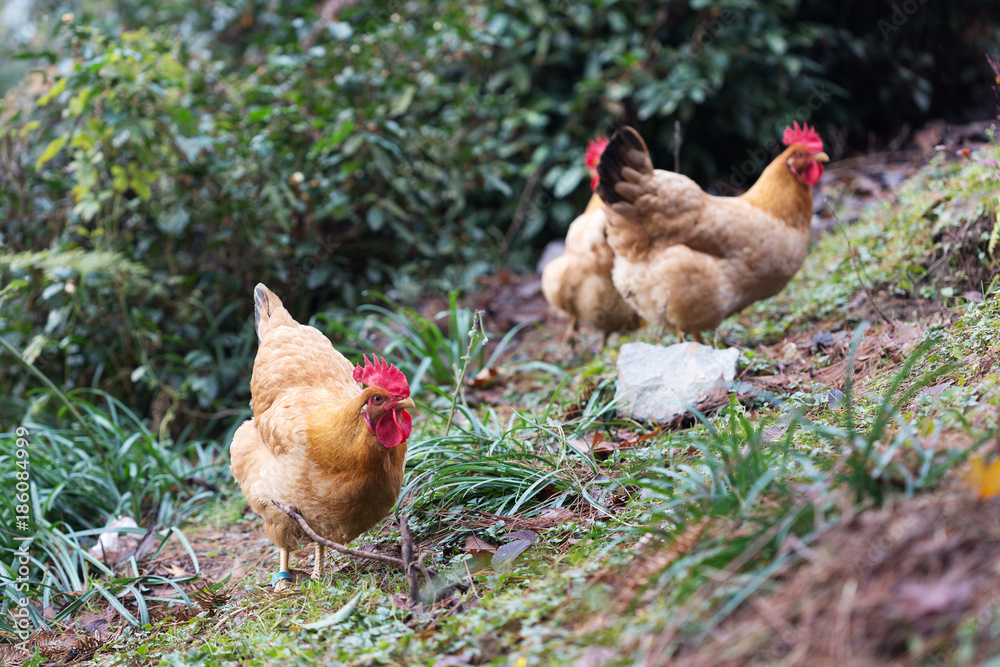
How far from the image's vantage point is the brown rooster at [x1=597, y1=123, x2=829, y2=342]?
4492 mm

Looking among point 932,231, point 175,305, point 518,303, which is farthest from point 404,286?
point 932,231

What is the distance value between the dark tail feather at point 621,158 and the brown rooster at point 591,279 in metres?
0.51

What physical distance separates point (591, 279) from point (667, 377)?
5.51ft

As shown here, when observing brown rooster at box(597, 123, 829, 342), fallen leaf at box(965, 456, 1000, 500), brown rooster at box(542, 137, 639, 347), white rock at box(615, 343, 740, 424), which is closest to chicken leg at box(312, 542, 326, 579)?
white rock at box(615, 343, 740, 424)

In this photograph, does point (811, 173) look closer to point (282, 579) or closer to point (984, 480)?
point (984, 480)

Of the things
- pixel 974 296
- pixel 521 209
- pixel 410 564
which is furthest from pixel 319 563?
pixel 521 209

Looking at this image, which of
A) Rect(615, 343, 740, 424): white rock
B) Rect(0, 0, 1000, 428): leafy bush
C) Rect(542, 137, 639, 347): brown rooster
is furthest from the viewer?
Rect(0, 0, 1000, 428): leafy bush

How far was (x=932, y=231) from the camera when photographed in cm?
441

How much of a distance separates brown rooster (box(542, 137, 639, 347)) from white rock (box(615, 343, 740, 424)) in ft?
4.52

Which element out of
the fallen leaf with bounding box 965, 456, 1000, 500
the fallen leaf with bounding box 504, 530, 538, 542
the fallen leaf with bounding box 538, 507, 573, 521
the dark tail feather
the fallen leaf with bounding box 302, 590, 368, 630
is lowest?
the fallen leaf with bounding box 538, 507, 573, 521

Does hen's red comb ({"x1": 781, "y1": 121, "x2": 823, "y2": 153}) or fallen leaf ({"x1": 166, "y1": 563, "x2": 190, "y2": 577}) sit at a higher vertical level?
hen's red comb ({"x1": 781, "y1": 121, "x2": 823, "y2": 153})

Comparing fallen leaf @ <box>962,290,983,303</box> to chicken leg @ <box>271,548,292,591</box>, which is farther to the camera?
fallen leaf @ <box>962,290,983,303</box>

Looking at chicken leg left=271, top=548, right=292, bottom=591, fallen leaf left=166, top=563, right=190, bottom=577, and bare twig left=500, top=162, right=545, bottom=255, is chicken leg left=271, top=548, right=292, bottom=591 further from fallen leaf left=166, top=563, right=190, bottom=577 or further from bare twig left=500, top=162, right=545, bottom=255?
bare twig left=500, top=162, right=545, bottom=255

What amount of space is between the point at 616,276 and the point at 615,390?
1.12 meters
